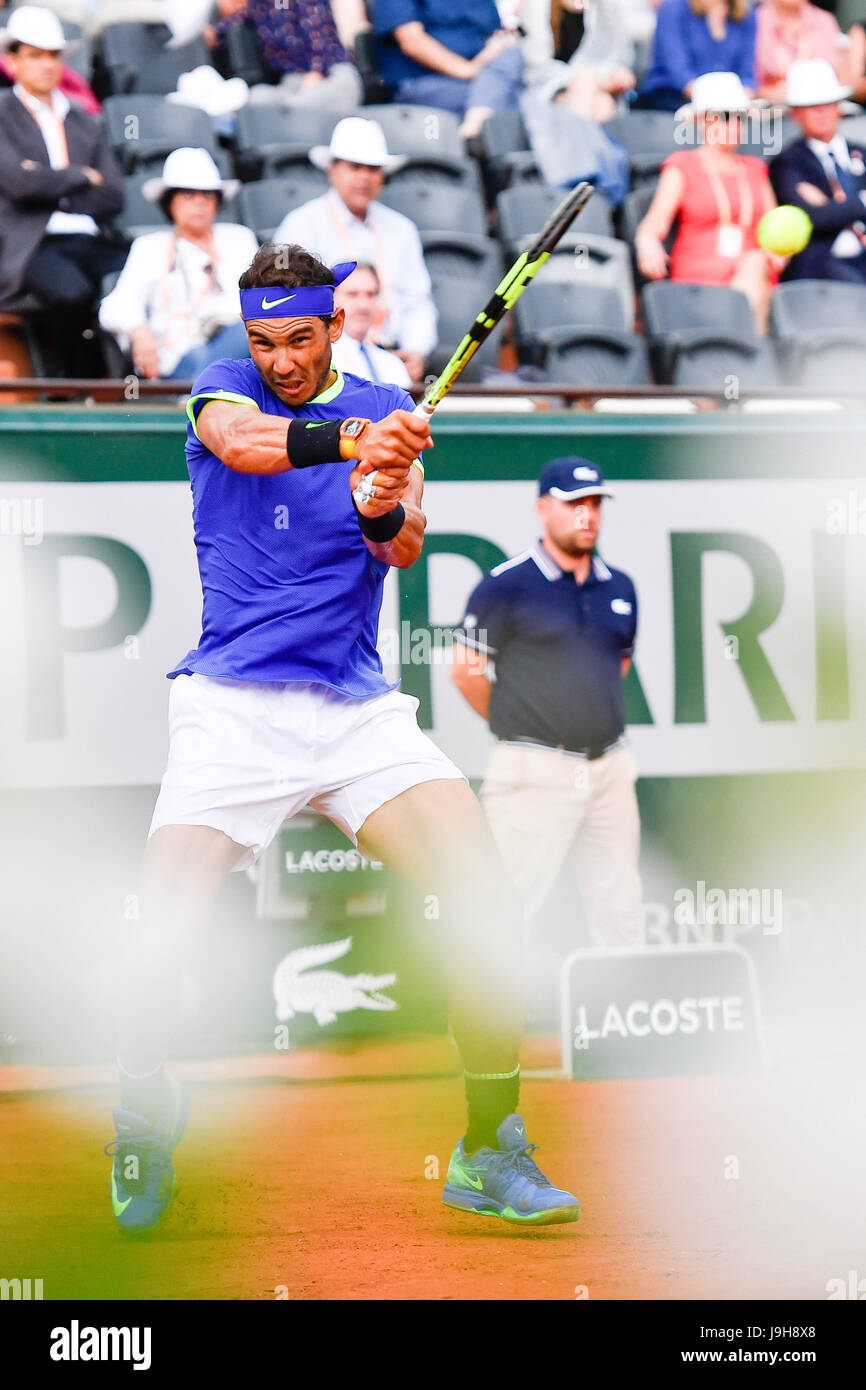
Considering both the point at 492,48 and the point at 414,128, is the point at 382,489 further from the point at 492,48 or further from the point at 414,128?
the point at 492,48

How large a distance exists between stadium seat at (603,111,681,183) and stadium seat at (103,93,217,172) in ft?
6.81

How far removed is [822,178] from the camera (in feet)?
23.8

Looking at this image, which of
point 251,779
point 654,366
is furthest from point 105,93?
point 251,779

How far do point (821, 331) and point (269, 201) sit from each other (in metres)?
2.44

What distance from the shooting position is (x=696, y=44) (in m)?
8.12

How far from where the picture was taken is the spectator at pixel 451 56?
25.2 feet

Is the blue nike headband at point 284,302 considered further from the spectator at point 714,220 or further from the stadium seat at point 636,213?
the stadium seat at point 636,213

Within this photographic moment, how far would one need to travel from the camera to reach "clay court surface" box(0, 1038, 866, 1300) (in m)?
3.25

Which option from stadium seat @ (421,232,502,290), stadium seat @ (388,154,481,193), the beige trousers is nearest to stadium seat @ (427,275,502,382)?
stadium seat @ (421,232,502,290)

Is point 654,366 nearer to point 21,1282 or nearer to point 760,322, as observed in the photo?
point 760,322

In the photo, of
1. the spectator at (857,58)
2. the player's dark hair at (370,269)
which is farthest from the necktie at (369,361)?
the spectator at (857,58)

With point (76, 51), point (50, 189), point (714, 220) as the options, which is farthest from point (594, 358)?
point (76, 51)

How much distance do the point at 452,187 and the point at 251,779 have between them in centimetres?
465

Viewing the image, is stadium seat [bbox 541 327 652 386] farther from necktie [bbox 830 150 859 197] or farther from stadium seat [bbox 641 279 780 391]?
necktie [bbox 830 150 859 197]
